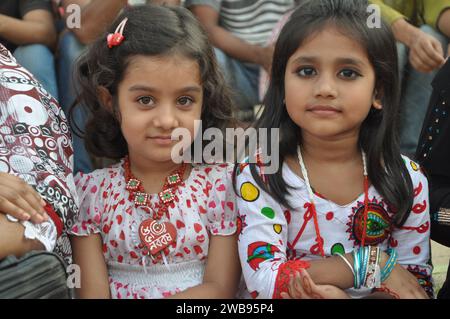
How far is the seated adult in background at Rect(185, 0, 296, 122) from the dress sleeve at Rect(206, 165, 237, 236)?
0.92m

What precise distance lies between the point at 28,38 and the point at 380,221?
5.76ft

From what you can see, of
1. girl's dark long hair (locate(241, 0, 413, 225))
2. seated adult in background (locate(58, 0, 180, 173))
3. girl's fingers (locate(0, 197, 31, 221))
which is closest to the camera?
girl's fingers (locate(0, 197, 31, 221))

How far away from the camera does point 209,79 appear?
2320 mm

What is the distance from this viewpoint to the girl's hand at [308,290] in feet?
6.25

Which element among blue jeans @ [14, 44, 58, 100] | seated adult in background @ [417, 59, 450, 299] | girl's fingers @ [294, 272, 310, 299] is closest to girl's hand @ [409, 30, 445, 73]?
seated adult in background @ [417, 59, 450, 299]

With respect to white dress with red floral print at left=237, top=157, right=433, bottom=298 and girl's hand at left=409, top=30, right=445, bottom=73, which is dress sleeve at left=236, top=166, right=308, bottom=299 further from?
girl's hand at left=409, top=30, right=445, bottom=73

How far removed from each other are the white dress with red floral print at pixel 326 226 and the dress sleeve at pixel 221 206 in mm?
76

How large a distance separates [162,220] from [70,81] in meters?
1.02

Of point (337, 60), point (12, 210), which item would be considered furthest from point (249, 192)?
point (12, 210)

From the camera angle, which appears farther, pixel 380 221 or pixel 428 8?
pixel 428 8

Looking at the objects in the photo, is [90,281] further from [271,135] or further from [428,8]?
[428,8]

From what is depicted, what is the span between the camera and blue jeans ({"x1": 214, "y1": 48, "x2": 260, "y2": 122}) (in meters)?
3.24

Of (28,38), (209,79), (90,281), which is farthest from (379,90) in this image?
(28,38)

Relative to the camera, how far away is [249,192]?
85.7 inches
